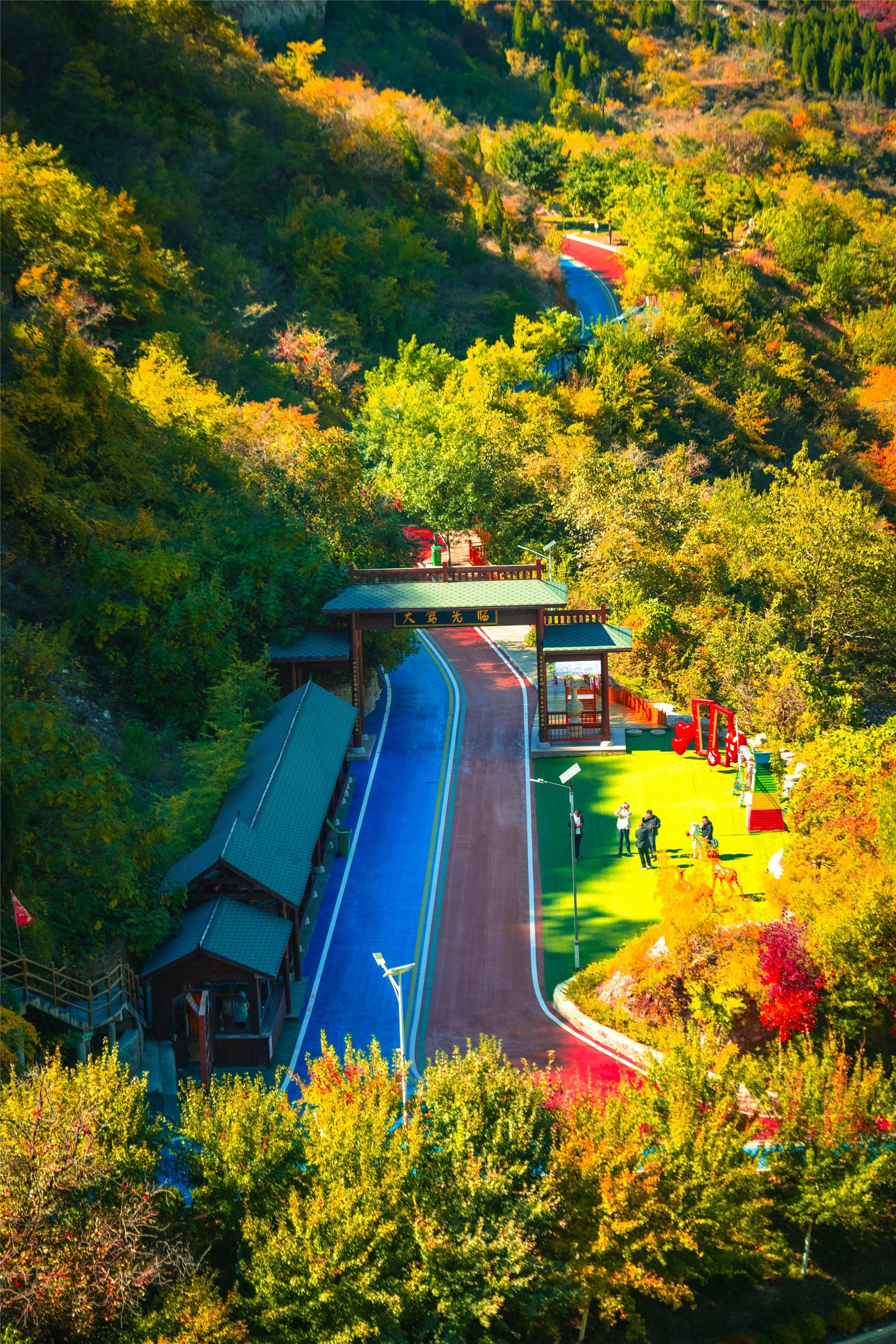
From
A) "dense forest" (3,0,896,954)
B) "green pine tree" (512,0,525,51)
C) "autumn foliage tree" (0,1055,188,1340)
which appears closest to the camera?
"autumn foliage tree" (0,1055,188,1340)

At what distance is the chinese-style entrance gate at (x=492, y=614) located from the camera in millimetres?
39125

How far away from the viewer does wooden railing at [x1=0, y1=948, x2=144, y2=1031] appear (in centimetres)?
2289

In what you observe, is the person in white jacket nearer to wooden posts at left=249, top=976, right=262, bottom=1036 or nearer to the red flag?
wooden posts at left=249, top=976, right=262, bottom=1036

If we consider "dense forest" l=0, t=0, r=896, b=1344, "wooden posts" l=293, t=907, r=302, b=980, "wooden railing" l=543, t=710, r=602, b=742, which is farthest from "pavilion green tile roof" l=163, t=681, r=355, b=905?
"wooden railing" l=543, t=710, r=602, b=742

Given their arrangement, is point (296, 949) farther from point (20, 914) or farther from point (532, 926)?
point (20, 914)

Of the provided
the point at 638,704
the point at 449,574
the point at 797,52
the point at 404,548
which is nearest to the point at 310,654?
the point at 449,574

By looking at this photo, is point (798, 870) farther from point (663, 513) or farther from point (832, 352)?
point (832, 352)

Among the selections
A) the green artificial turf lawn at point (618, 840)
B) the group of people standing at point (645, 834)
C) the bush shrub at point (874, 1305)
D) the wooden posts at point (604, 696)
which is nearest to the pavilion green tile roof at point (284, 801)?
the green artificial turf lawn at point (618, 840)

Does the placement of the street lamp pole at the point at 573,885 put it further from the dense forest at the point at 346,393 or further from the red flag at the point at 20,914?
the red flag at the point at 20,914

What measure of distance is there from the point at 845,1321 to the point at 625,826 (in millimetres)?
14909

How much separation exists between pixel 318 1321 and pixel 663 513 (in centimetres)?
3795

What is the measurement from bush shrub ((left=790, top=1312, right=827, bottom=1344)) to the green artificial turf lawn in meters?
8.23

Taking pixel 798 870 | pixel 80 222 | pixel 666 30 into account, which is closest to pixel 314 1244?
pixel 798 870

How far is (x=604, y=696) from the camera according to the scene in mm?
40406
